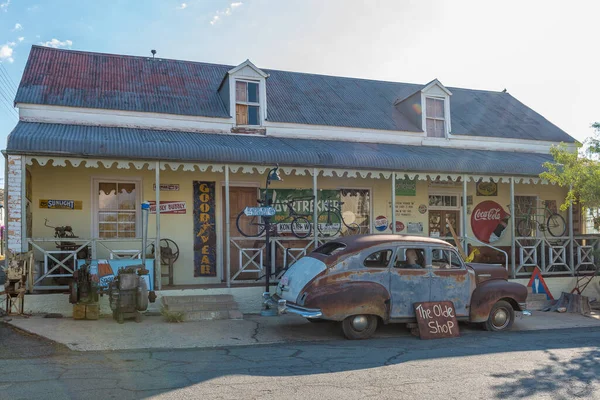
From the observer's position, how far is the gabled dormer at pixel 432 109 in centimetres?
1552

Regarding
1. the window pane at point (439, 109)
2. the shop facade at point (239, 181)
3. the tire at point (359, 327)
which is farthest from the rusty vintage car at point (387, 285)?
the window pane at point (439, 109)

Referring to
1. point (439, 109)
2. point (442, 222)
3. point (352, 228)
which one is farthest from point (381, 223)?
point (439, 109)

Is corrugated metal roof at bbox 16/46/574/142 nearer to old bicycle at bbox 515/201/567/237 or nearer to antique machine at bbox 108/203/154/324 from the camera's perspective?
old bicycle at bbox 515/201/567/237

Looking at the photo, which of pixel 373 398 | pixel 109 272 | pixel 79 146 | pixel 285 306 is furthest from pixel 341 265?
pixel 79 146

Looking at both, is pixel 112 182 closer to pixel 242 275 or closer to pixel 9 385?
pixel 242 275

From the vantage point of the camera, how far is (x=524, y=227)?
51.5 ft

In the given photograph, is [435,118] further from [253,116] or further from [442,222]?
[253,116]

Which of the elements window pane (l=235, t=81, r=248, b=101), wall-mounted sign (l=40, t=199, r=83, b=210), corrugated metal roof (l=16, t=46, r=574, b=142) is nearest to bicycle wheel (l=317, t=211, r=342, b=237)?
corrugated metal roof (l=16, t=46, r=574, b=142)

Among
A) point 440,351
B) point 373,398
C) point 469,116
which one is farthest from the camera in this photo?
point 469,116

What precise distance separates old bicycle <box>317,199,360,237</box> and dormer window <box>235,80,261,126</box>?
2972 millimetres

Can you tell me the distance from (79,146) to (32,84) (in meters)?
3.84

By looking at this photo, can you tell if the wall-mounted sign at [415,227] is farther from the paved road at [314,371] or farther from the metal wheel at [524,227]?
the paved road at [314,371]

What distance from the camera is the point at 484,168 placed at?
42.4ft

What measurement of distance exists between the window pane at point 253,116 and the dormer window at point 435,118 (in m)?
5.20
